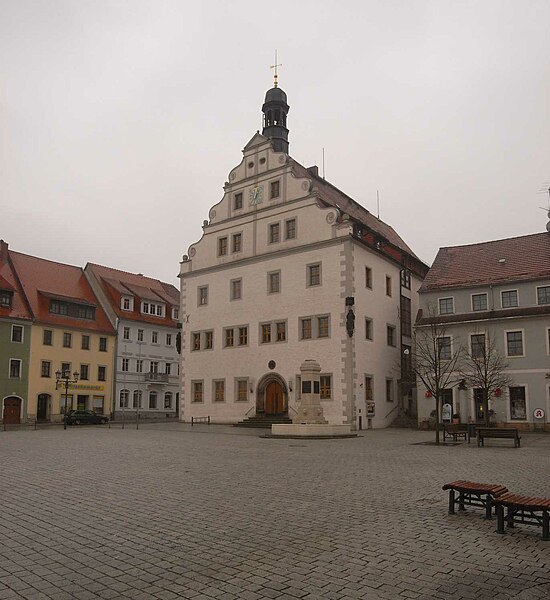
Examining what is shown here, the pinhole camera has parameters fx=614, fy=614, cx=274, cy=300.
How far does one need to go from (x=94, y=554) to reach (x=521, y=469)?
1202cm

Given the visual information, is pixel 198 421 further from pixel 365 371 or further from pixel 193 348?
pixel 365 371

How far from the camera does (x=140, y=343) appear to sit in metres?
58.0

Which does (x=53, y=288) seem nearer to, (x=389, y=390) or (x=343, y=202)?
(x=343, y=202)

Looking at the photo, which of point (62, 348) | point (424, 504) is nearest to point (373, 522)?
point (424, 504)

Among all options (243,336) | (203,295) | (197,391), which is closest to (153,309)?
(203,295)

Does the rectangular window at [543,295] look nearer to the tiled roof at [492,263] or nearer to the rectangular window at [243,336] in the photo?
the tiled roof at [492,263]

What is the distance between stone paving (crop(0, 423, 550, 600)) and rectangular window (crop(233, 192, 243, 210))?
1198 inches

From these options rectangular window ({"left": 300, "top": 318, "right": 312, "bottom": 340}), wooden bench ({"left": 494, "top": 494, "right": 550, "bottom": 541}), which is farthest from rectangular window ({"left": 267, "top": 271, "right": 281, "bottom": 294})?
wooden bench ({"left": 494, "top": 494, "right": 550, "bottom": 541})

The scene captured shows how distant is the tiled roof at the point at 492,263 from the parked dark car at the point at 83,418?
84.8ft

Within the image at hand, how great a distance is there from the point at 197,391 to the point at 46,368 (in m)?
13.6

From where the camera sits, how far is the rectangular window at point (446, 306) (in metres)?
39.3

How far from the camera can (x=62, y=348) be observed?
50.8 meters

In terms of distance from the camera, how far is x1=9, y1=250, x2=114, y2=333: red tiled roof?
5056 cm

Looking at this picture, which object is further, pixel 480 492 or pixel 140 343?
pixel 140 343
